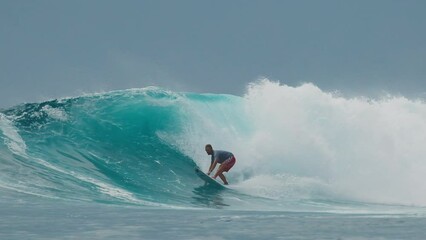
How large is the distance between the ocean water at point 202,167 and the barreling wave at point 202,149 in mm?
44

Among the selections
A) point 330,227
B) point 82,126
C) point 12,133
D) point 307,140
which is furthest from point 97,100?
point 330,227

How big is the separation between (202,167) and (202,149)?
1187 mm

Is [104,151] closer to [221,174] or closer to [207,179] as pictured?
[207,179]

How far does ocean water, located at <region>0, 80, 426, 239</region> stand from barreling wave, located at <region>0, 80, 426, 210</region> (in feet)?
0.14

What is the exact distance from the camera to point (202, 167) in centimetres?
1596

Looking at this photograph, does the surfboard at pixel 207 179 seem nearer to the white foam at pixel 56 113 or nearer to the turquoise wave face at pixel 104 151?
the turquoise wave face at pixel 104 151

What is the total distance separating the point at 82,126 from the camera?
16969 mm

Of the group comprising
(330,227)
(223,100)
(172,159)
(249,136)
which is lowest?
(330,227)

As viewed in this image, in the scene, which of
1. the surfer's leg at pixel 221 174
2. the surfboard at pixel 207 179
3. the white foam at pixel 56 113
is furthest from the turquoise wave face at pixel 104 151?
the surfer's leg at pixel 221 174

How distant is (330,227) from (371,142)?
11.9m

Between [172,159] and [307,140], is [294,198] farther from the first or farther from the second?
[307,140]

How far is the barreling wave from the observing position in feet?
41.2

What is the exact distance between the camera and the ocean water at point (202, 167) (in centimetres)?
723

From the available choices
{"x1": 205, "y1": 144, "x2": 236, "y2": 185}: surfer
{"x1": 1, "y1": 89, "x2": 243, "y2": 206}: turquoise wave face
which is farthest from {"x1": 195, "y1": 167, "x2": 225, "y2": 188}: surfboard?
{"x1": 205, "y1": 144, "x2": 236, "y2": 185}: surfer
